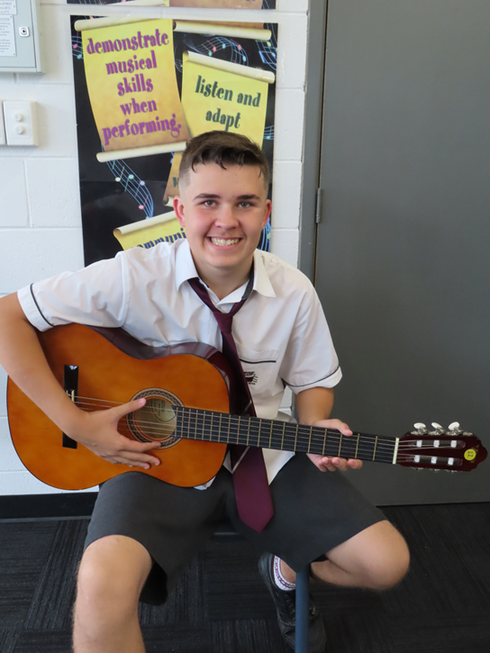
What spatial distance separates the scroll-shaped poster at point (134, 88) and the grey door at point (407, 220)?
0.52 metres

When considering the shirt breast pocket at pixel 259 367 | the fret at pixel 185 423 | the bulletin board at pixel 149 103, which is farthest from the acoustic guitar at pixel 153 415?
the bulletin board at pixel 149 103

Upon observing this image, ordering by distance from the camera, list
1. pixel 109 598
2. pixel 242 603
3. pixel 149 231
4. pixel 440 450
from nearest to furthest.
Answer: pixel 109 598
pixel 440 450
pixel 242 603
pixel 149 231

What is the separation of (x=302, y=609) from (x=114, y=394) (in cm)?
70

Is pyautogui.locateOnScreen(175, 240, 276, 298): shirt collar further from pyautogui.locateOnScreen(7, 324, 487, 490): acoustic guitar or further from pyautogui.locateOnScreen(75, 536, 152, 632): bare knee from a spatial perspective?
pyautogui.locateOnScreen(75, 536, 152, 632): bare knee

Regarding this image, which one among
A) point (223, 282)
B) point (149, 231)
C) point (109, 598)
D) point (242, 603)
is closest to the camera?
A: point (109, 598)

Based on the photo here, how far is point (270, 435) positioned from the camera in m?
1.18

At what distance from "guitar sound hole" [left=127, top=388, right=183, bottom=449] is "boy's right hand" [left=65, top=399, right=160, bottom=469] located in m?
0.04

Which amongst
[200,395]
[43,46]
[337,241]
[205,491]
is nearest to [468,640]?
[205,491]

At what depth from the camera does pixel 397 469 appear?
200cm

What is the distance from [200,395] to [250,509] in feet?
Result: 1.01

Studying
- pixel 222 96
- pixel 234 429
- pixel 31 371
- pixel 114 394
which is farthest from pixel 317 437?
pixel 222 96

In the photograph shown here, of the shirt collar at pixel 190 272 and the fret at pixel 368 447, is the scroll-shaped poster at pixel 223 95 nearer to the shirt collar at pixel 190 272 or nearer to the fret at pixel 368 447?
the shirt collar at pixel 190 272

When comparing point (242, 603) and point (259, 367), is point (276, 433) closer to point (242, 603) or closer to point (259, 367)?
point (259, 367)

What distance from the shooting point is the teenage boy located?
111 centimetres
